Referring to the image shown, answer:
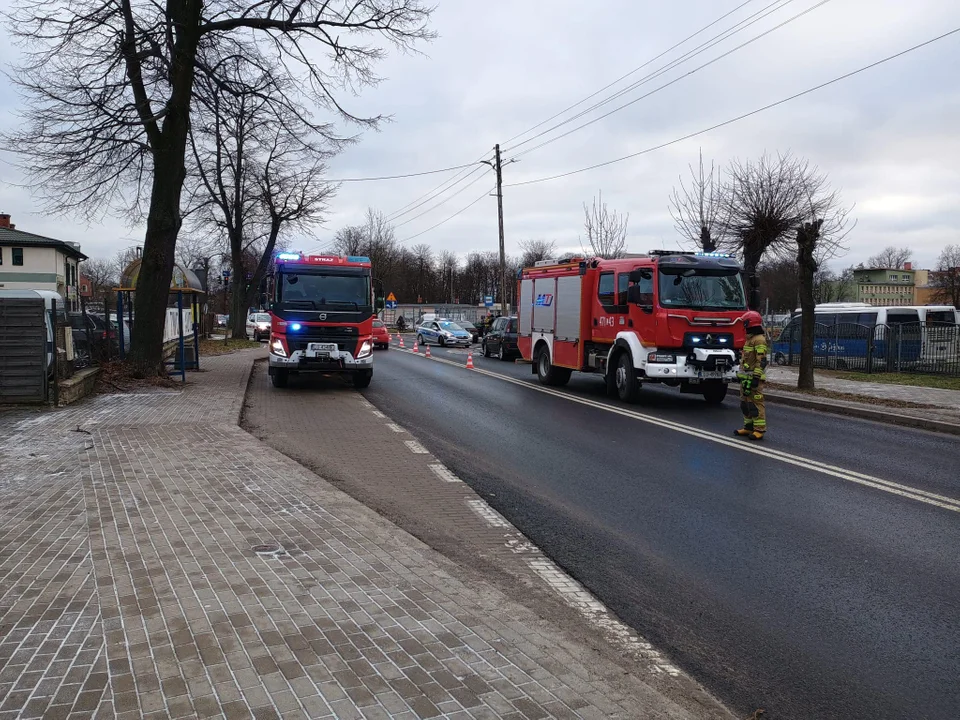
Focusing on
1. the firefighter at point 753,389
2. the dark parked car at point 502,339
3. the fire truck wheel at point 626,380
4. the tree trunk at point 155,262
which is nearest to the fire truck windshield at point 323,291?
the tree trunk at point 155,262

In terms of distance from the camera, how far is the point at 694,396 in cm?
1675

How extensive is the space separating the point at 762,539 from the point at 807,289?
42.9 ft

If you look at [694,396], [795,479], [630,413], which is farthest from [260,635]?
[694,396]

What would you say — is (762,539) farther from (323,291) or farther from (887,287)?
(887,287)

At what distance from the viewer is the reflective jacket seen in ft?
35.2

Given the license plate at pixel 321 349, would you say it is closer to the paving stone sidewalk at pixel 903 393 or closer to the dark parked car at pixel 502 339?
the paving stone sidewalk at pixel 903 393

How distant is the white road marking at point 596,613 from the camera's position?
386 centimetres

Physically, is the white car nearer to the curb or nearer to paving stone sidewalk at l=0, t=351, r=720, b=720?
the curb

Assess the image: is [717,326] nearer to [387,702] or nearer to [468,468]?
[468,468]

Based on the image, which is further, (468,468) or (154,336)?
(154,336)

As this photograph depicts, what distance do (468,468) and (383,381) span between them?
1145 centimetres

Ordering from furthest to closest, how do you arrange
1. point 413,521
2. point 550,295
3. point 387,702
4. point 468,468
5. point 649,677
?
1. point 550,295
2. point 468,468
3. point 413,521
4. point 649,677
5. point 387,702

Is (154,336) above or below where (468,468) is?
above

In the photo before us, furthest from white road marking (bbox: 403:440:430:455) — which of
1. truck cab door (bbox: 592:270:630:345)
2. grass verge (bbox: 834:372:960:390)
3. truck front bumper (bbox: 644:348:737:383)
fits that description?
grass verge (bbox: 834:372:960:390)
